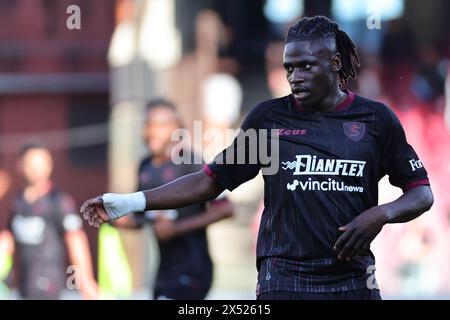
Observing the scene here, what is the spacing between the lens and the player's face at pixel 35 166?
1119 centimetres

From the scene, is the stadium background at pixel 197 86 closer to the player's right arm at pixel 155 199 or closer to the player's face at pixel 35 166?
the player's face at pixel 35 166

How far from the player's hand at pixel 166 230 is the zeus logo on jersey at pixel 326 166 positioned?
9.00 ft

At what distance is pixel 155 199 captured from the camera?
527 centimetres

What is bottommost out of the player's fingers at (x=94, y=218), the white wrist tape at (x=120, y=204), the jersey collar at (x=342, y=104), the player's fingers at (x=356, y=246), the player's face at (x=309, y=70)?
the player's fingers at (x=356, y=246)

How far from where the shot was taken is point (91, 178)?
16359mm

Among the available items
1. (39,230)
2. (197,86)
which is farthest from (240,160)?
(197,86)

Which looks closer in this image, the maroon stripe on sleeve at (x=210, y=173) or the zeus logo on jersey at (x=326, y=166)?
the zeus logo on jersey at (x=326, y=166)

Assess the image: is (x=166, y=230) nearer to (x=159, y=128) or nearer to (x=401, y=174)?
(x=159, y=128)

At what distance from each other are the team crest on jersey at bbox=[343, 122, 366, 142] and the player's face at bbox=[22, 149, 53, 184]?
6.40 metres

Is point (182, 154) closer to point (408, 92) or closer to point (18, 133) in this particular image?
point (408, 92)

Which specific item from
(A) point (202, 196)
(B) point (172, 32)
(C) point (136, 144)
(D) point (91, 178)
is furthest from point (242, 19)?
(A) point (202, 196)

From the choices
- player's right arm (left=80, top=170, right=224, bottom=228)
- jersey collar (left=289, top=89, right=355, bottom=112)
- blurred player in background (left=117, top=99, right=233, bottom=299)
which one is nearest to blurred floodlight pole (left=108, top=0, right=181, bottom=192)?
blurred player in background (left=117, top=99, right=233, bottom=299)

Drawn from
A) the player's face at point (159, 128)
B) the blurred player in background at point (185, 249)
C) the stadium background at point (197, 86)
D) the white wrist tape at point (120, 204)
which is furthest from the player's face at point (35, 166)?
the white wrist tape at point (120, 204)

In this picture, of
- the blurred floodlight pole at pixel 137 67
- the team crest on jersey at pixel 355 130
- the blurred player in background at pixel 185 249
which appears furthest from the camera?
the blurred floodlight pole at pixel 137 67
